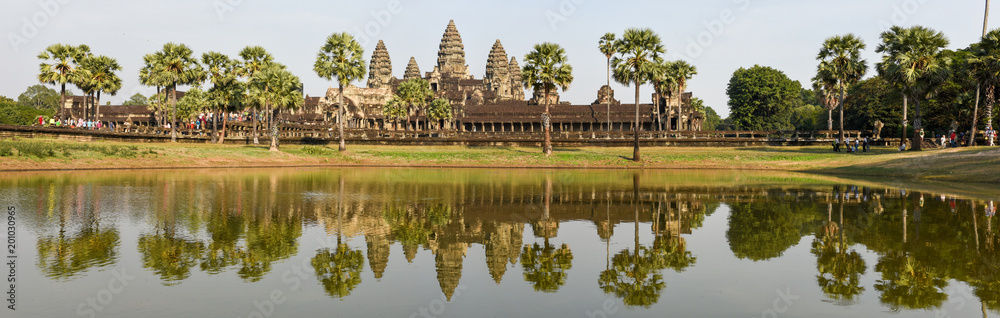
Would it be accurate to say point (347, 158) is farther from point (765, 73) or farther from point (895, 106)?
point (765, 73)

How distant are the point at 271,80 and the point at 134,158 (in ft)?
66.2

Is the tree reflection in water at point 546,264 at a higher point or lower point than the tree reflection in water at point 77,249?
lower

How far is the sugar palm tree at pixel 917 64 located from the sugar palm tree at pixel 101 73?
242 ft

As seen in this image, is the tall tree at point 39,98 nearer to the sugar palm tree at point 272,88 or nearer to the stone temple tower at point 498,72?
the stone temple tower at point 498,72

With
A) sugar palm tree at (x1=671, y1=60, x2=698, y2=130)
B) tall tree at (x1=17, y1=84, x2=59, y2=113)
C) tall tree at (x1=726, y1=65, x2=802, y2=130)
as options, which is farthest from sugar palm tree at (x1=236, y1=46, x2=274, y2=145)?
tall tree at (x1=17, y1=84, x2=59, y2=113)

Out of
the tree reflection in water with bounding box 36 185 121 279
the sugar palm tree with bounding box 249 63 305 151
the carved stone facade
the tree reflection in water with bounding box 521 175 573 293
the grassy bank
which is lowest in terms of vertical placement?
the tree reflection in water with bounding box 521 175 573 293

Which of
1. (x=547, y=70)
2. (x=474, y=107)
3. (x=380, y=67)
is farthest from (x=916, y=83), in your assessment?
(x=380, y=67)

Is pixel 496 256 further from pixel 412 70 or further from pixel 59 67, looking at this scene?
pixel 412 70

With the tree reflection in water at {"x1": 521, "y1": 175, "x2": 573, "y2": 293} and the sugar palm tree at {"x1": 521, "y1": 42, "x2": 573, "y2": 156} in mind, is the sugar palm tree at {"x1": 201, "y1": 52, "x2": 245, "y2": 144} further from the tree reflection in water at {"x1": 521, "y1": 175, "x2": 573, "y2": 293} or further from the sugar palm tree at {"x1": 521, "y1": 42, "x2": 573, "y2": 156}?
the tree reflection in water at {"x1": 521, "y1": 175, "x2": 573, "y2": 293}

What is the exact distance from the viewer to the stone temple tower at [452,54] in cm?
17888

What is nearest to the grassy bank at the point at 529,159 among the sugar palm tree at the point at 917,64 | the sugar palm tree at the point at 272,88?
the sugar palm tree at the point at 917,64

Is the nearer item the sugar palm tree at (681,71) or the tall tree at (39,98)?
the sugar palm tree at (681,71)

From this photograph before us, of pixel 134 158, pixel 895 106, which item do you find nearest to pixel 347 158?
pixel 134 158

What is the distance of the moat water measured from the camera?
→ 9.50 meters
